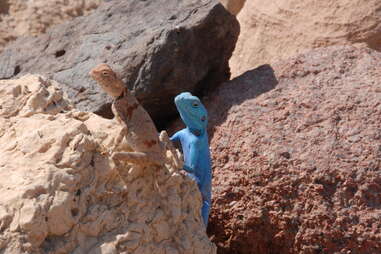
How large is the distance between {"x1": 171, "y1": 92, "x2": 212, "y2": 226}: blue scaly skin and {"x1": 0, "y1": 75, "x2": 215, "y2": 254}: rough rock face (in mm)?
363

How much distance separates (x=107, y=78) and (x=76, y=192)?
0.67 m

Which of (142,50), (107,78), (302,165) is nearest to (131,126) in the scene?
(107,78)

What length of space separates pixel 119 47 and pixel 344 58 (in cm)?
168

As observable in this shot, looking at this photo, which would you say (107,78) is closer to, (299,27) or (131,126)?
(131,126)

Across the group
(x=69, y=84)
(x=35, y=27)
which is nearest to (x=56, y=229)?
(x=69, y=84)

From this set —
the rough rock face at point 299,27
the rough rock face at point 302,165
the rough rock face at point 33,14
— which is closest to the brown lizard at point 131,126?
the rough rock face at point 302,165

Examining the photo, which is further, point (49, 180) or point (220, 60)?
point (220, 60)

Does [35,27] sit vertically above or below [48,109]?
below

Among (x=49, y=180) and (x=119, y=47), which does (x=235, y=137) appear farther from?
(x=49, y=180)

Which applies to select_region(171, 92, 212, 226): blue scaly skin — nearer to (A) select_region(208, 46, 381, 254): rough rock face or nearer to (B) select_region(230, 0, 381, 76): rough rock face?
(A) select_region(208, 46, 381, 254): rough rock face

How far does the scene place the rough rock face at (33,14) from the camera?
8258 mm

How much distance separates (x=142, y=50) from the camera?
589cm

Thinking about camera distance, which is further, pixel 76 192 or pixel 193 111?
pixel 193 111

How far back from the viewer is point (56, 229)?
3.75m
